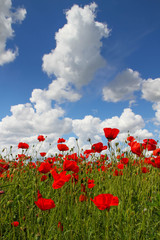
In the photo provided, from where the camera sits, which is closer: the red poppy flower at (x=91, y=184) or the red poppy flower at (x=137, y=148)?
the red poppy flower at (x=91, y=184)

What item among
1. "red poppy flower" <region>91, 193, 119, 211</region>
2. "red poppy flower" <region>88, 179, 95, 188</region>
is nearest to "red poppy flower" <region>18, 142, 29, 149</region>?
"red poppy flower" <region>88, 179, 95, 188</region>

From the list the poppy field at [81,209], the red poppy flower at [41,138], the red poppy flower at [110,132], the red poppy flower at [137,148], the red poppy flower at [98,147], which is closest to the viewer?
the poppy field at [81,209]

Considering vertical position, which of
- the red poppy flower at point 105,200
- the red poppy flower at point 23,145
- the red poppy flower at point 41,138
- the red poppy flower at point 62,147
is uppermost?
the red poppy flower at point 41,138

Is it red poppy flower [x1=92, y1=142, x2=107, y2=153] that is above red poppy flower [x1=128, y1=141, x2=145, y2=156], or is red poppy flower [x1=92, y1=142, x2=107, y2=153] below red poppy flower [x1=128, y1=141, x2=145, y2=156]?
above

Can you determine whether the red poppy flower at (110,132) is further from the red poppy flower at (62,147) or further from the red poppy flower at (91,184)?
the red poppy flower at (62,147)

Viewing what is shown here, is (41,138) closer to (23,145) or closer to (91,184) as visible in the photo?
(23,145)

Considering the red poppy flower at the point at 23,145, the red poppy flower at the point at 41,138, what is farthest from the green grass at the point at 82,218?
the red poppy flower at the point at 41,138

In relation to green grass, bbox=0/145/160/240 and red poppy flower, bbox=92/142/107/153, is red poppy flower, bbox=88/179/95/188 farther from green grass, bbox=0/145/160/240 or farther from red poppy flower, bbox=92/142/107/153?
red poppy flower, bbox=92/142/107/153

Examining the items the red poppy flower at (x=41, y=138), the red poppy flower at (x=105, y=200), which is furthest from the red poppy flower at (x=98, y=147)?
the red poppy flower at (x=41, y=138)

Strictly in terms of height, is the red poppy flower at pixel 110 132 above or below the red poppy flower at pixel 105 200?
above

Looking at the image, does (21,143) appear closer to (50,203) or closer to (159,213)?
(50,203)

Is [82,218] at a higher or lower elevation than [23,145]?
lower

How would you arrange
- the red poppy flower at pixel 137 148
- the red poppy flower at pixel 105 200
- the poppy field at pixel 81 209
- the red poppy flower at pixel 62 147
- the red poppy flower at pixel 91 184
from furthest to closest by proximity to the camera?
the red poppy flower at pixel 62 147
the red poppy flower at pixel 137 148
the red poppy flower at pixel 91 184
the poppy field at pixel 81 209
the red poppy flower at pixel 105 200

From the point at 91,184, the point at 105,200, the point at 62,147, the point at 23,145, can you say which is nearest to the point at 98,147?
the point at 91,184
